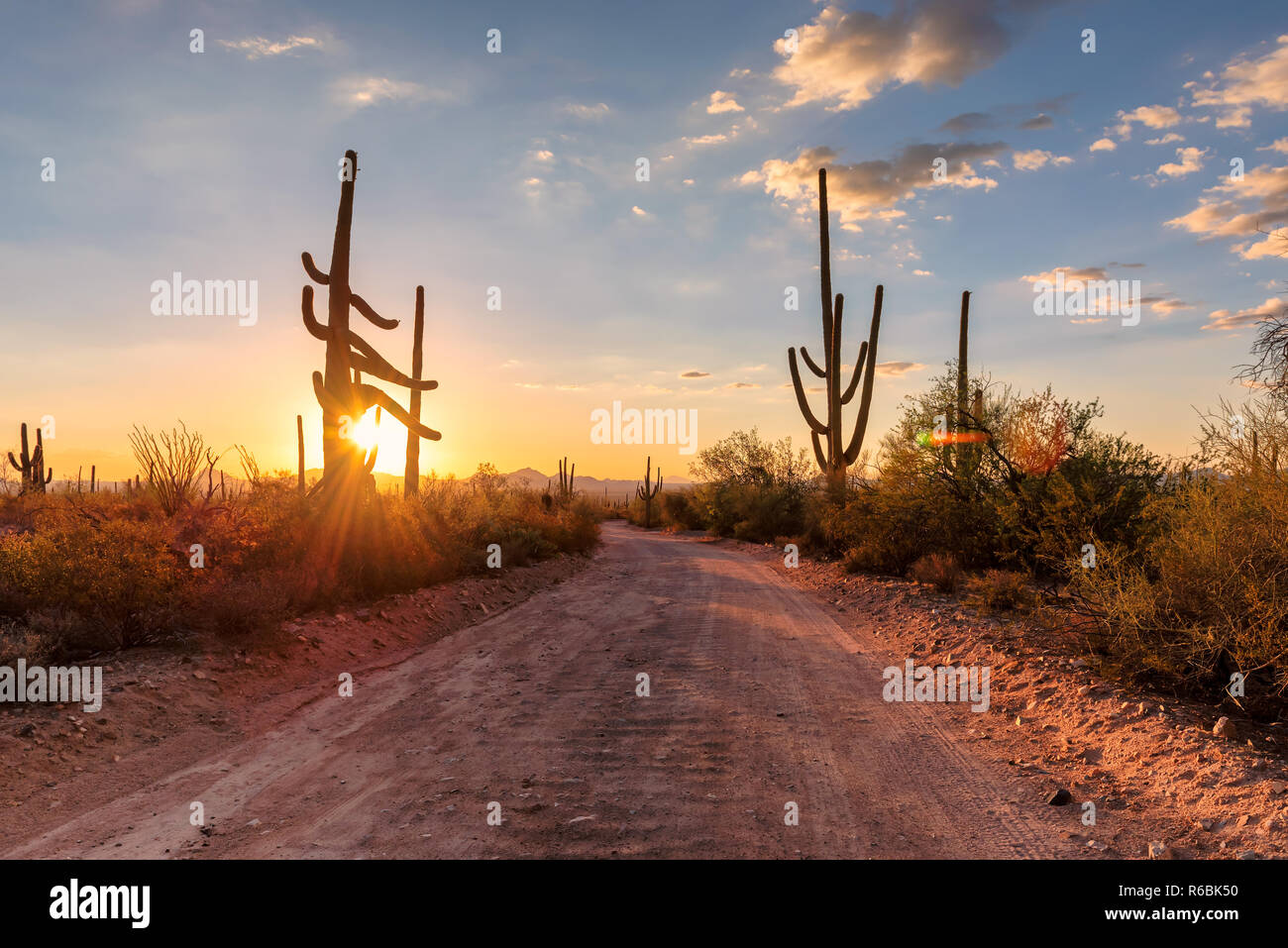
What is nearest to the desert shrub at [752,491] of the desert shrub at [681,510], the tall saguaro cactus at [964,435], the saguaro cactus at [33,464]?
the desert shrub at [681,510]

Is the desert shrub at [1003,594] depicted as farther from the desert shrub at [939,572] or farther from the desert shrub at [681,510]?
the desert shrub at [681,510]

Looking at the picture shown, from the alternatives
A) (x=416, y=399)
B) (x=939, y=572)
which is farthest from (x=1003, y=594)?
(x=416, y=399)

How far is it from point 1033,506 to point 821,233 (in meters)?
14.0

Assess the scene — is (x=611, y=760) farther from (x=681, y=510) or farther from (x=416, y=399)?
(x=681, y=510)

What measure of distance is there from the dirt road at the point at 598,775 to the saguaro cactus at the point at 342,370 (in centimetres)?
513

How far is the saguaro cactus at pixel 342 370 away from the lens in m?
12.5

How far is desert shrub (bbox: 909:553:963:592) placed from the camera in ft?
39.7

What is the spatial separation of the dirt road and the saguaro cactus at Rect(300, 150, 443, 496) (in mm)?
5125

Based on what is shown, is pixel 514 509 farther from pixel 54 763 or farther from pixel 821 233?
pixel 54 763

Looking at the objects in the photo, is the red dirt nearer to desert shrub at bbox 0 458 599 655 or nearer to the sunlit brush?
desert shrub at bbox 0 458 599 655

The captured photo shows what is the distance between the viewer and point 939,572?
12352 mm

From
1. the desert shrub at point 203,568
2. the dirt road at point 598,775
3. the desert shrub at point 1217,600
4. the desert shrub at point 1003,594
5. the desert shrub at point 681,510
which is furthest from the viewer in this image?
the desert shrub at point 681,510

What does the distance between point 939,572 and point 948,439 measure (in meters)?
2.95

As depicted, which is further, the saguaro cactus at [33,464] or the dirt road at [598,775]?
the saguaro cactus at [33,464]
